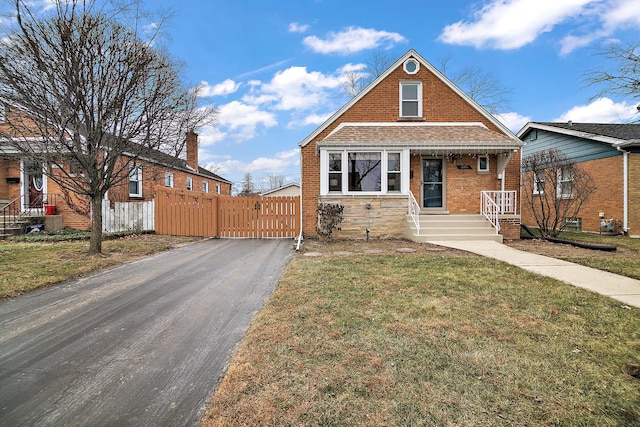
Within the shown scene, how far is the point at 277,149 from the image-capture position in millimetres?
24750

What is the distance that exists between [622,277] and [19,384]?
26.8 feet

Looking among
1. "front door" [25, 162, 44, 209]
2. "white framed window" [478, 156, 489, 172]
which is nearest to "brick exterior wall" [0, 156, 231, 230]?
"front door" [25, 162, 44, 209]

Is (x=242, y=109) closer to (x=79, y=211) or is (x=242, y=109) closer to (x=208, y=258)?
(x=79, y=211)

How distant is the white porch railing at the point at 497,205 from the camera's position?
35.2ft

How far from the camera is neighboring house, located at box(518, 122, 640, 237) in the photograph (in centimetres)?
1171

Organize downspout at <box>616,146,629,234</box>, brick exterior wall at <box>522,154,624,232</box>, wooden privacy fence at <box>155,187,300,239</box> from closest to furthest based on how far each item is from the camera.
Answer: downspout at <box>616,146,629,234</box> < brick exterior wall at <box>522,154,624,232</box> < wooden privacy fence at <box>155,187,300,239</box>

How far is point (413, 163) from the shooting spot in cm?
1203

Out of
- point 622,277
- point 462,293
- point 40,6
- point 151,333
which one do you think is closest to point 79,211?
point 40,6

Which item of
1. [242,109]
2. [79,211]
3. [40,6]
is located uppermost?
[242,109]

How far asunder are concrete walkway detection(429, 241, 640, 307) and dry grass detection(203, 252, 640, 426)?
53 cm

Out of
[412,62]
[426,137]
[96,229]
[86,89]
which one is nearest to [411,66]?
[412,62]

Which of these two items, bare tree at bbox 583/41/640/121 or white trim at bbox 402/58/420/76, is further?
white trim at bbox 402/58/420/76

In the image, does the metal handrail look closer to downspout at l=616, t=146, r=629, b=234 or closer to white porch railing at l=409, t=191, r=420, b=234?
white porch railing at l=409, t=191, r=420, b=234

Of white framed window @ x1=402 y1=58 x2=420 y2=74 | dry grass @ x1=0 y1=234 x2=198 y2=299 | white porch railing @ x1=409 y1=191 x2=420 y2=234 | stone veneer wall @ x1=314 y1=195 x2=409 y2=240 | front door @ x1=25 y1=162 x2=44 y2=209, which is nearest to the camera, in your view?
dry grass @ x1=0 y1=234 x2=198 y2=299
